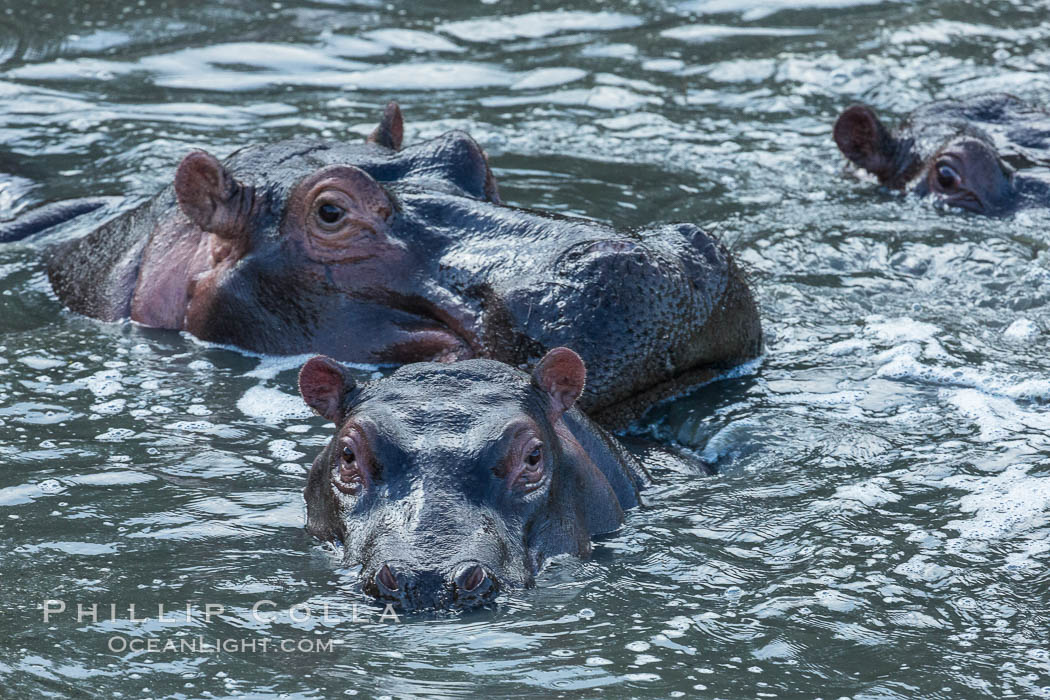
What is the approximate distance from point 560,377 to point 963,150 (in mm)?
5040

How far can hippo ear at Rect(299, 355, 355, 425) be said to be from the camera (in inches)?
213

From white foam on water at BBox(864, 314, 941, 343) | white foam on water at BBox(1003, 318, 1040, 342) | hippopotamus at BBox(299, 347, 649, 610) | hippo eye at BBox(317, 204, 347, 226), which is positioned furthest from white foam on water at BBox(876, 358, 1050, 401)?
hippo eye at BBox(317, 204, 347, 226)

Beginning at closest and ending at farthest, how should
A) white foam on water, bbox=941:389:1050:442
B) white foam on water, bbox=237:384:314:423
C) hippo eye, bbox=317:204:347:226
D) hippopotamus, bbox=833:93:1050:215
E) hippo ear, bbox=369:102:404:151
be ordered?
1. white foam on water, bbox=941:389:1050:442
2. white foam on water, bbox=237:384:314:423
3. hippo eye, bbox=317:204:347:226
4. hippo ear, bbox=369:102:404:151
5. hippopotamus, bbox=833:93:1050:215

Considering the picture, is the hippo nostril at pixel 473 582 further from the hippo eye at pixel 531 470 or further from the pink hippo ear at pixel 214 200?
the pink hippo ear at pixel 214 200

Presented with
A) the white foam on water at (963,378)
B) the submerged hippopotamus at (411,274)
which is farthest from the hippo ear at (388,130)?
the white foam on water at (963,378)

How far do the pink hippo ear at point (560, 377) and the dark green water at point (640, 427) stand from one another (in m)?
0.45

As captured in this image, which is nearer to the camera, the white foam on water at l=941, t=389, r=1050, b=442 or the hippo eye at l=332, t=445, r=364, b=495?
the hippo eye at l=332, t=445, r=364, b=495

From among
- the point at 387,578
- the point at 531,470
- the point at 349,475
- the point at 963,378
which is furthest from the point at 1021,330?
the point at 387,578

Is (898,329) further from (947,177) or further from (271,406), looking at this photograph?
(271,406)

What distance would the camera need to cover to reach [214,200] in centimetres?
709

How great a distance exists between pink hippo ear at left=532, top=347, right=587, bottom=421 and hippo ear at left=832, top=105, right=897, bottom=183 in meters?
5.28

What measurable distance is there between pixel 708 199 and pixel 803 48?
10.3 feet

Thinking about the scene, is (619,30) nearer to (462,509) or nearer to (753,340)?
(753,340)

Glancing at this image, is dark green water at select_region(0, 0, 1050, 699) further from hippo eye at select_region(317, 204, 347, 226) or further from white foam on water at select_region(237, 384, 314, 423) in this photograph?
hippo eye at select_region(317, 204, 347, 226)
